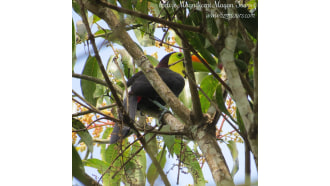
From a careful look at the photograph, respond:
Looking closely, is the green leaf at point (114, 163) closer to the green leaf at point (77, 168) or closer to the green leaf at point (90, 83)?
the green leaf at point (77, 168)

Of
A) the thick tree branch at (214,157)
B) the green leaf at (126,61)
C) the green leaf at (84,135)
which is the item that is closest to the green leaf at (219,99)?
the thick tree branch at (214,157)

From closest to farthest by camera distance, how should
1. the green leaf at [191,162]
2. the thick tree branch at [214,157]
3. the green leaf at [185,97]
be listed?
the thick tree branch at [214,157]
the green leaf at [191,162]
the green leaf at [185,97]

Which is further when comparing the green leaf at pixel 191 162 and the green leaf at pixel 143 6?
the green leaf at pixel 143 6

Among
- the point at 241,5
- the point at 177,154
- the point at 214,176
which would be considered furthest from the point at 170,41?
the point at 214,176

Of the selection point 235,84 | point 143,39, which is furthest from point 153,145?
point 235,84

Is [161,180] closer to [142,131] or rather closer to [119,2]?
[142,131]

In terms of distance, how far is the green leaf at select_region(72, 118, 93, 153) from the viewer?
1.27m

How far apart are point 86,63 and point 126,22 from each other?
9.5 inches

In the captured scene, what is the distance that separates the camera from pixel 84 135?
1.28 meters

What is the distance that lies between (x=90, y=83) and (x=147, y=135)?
30 cm

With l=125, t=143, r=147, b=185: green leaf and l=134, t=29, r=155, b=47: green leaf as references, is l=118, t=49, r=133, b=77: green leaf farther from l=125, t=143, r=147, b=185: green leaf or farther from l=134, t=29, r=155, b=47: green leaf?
l=125, t=143, r=147, b=185: green leaf

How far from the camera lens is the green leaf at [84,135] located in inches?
50.0

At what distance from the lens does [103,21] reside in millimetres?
1349

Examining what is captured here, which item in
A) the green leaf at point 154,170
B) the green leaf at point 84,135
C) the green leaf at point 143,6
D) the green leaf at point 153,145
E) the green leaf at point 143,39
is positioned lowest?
the green leaf at point 154,170
